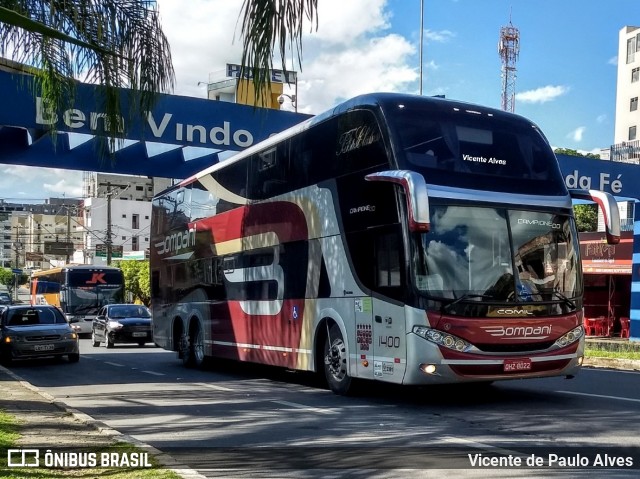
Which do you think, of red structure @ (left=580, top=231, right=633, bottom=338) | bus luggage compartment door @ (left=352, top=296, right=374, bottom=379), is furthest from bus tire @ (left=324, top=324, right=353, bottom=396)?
red structure @ (left=580, top=231, right=633, bottom=338)

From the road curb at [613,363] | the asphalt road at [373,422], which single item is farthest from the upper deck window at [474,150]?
the road curb at [613,363]

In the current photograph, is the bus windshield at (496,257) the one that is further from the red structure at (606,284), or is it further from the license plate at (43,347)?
the red structure at (606,284)

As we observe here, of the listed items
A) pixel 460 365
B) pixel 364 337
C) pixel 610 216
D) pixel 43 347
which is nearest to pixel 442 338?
pixel 460 365

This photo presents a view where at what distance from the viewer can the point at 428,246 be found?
10.3 meters

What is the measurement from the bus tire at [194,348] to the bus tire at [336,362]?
655 cm

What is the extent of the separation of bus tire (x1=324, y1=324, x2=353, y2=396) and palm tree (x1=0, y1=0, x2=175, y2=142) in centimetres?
495

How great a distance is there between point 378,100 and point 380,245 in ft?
6.63

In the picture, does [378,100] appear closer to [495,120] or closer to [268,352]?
[495,120]

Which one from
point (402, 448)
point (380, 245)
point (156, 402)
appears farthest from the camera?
point (156, 402)

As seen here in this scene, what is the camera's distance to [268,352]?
14.9 m

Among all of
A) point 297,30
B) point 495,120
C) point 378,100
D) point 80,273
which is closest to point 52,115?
point 378,100

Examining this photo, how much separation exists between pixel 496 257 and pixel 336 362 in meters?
3.25

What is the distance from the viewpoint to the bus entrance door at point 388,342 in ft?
34.3

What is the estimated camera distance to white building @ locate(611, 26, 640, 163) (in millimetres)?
65750
